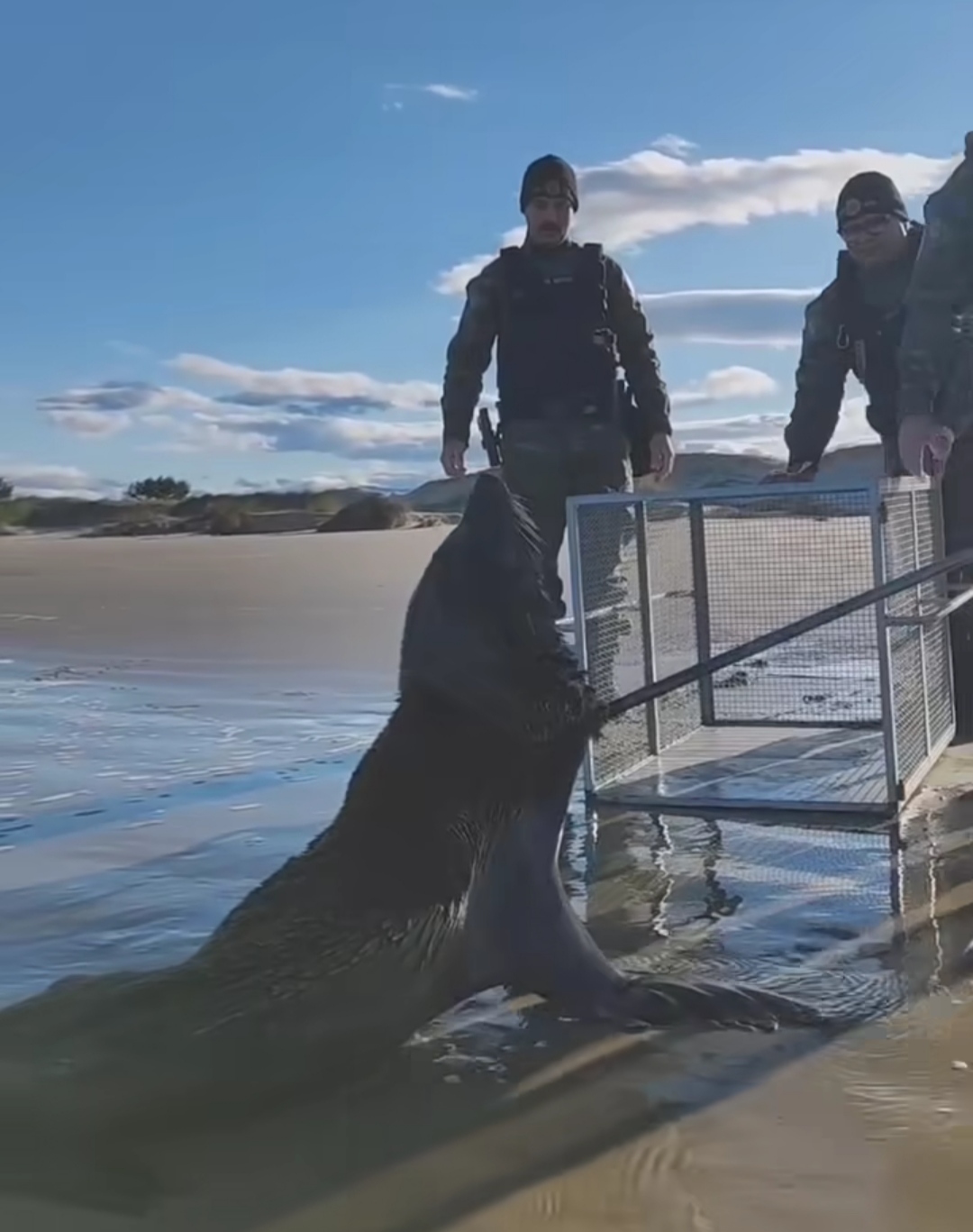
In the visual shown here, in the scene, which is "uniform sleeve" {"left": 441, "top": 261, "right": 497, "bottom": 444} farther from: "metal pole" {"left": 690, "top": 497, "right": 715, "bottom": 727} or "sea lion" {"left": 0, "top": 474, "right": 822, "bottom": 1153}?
"sea lion" {"left": 0, "top": 474, "right": 822, "bottom": 1153}

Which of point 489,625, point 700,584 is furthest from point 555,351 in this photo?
point 489,625

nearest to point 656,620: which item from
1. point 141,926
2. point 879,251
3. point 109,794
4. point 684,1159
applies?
point 879,251

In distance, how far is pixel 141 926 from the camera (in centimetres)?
399

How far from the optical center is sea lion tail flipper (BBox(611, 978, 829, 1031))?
3076mm

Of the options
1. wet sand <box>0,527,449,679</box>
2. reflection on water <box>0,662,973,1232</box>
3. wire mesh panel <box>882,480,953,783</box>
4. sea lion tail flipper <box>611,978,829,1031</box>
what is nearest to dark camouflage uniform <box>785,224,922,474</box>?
wire mesh panel <box>882,480,953,783</box>

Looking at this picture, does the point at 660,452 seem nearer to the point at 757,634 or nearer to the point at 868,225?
the point at 757,634

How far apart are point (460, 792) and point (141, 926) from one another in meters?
1.33

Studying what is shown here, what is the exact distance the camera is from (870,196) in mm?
6387

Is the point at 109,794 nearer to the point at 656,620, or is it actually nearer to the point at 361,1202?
the point at 656,620

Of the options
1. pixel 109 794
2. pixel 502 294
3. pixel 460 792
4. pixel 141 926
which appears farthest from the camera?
pixel 502 294

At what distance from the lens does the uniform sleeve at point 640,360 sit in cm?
637

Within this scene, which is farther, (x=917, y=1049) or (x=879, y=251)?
(x=879, y=251)

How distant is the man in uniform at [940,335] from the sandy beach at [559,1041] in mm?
1293

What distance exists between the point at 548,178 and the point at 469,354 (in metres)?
0.81
